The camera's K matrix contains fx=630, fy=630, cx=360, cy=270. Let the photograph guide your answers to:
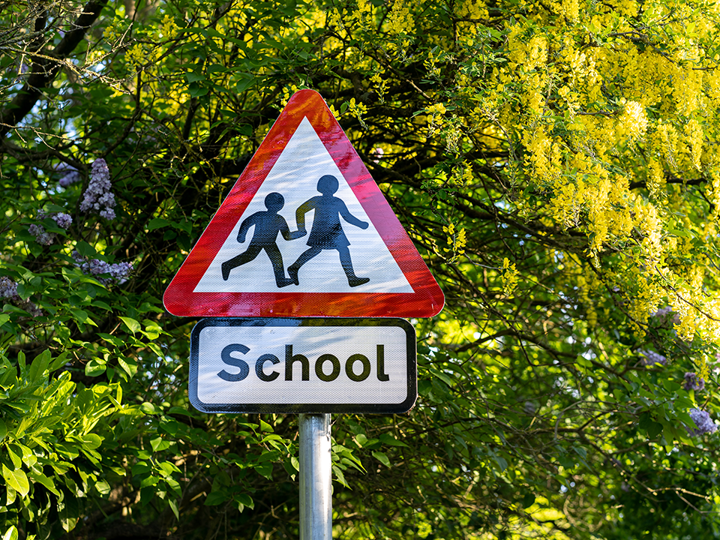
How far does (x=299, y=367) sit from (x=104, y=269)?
1950mm

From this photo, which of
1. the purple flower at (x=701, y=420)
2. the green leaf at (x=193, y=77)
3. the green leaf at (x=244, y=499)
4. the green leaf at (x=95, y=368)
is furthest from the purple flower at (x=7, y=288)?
the purple flower at (x=701, y=420)

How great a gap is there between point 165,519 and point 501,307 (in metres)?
2.85

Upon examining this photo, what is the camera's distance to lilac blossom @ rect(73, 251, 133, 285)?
9.97 ft

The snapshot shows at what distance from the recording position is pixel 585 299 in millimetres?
4387

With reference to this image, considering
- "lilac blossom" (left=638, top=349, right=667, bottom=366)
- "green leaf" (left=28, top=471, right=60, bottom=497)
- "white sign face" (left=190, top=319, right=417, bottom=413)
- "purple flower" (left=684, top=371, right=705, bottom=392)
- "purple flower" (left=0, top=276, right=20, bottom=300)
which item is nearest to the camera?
"white sign face" (left=190, top=319, right=417, bottom=413)

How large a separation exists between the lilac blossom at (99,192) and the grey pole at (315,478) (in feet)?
7.45

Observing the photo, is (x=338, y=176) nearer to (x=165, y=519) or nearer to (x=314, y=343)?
(x=314, y=343)

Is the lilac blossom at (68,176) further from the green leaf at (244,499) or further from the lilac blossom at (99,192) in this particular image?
the green leaf at (244,499)

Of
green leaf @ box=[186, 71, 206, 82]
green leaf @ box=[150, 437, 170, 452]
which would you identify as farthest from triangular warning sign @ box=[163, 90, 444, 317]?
green leaf @ box=[186, 71, 206, 82]

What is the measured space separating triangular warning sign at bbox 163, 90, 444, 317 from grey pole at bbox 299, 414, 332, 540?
26 centimetres

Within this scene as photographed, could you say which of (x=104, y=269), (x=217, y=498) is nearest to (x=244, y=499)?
(x=217, y=498)

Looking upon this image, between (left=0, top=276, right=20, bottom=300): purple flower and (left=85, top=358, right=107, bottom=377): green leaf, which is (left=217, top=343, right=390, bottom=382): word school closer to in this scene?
(left=85, top=358, right=107, bottom=377): green leaf

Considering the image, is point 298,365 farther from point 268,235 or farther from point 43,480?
point 43,480

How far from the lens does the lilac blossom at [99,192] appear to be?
326 centimetres
